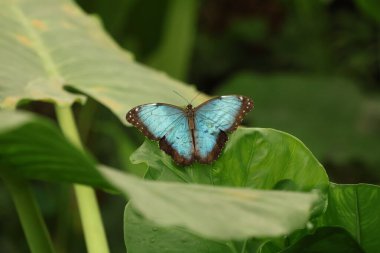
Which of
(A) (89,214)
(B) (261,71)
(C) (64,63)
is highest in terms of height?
(C) (64,63)

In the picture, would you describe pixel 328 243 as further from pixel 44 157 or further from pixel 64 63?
pixel 64 63

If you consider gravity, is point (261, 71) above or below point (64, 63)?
below

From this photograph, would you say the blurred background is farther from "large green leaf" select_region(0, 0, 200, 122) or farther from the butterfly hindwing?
the butterfly hindwing

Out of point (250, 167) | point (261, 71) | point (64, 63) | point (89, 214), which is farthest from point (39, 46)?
point (261, 71)

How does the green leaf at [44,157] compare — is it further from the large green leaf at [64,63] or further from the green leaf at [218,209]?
the large green leaf at [64,63]

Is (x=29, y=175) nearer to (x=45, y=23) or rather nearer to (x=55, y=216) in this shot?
Result: (x=45, y=23)

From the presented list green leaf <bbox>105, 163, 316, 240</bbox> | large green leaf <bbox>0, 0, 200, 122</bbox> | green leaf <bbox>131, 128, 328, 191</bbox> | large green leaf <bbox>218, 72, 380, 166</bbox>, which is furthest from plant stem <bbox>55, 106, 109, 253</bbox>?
large green leaf <bbox>218, 72, 380, 166</bbox>

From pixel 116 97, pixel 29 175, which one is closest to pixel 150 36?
pixel 116 97
